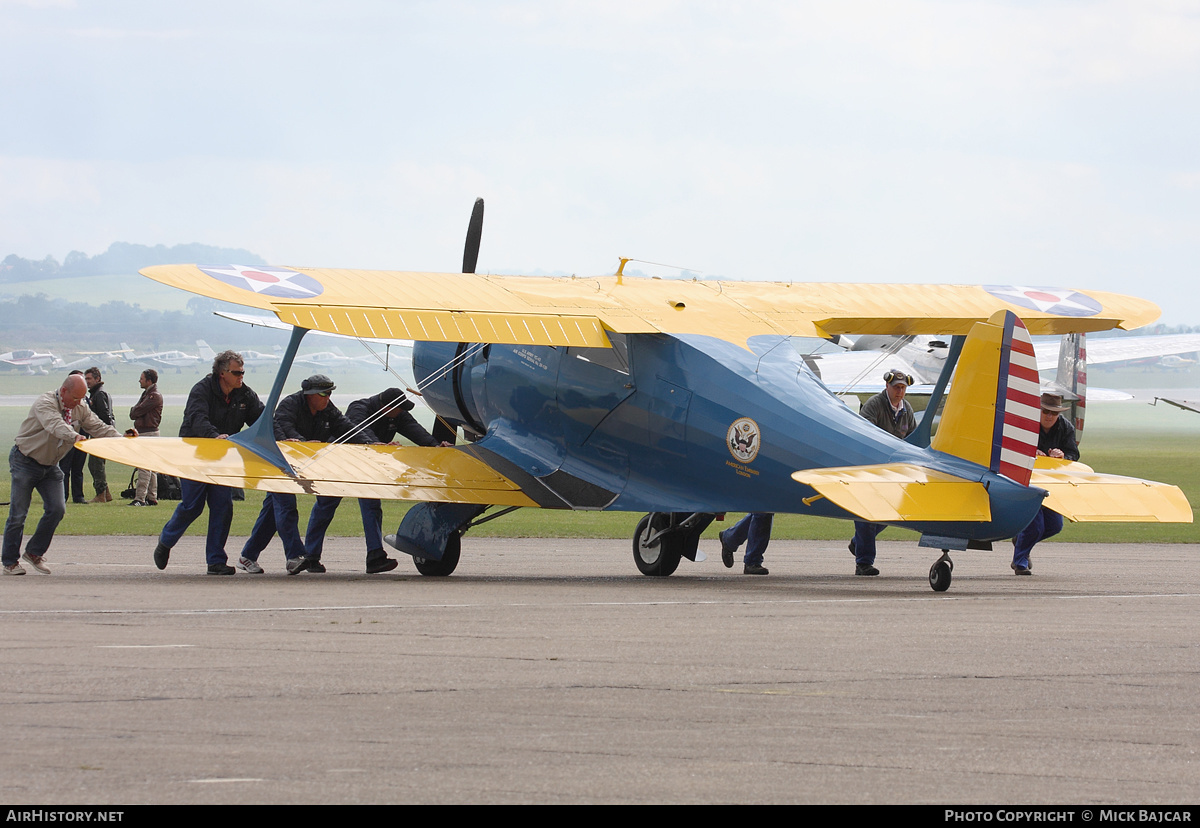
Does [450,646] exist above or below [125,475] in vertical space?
above

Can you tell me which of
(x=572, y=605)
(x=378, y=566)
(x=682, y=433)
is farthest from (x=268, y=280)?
(x=572, y=605)

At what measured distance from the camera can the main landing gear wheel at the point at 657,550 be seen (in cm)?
1434

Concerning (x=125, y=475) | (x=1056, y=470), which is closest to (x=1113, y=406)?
(x=125, y=475)

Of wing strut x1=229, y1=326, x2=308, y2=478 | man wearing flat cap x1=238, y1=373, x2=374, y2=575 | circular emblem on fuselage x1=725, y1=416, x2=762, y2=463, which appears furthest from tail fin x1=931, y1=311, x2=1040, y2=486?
man wearing flat cap x1=238, y1=373, x2=374, y2=575

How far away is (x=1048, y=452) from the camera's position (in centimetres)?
1519

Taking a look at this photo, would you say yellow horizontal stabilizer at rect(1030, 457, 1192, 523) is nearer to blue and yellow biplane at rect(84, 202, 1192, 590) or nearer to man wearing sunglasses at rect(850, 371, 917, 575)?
blue and yellow biplane at rect(84, 202, 1192, 590)

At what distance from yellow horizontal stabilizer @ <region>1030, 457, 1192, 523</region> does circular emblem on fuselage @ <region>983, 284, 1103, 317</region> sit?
167 inches

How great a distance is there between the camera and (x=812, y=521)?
958 inches

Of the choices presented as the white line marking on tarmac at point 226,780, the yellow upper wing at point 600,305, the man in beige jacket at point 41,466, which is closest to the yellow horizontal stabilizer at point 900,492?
the yellow upper wing at point 600,305

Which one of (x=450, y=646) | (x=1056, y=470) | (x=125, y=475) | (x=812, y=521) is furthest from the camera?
(x=125, y=475)

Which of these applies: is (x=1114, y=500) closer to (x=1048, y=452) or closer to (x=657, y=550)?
(x=1048, y=452)

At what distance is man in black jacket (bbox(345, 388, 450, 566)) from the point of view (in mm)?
14172
